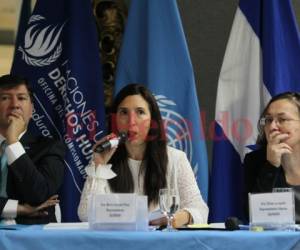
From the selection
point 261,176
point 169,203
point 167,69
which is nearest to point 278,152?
point 261,176

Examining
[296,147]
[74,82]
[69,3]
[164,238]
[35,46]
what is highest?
[69,3]

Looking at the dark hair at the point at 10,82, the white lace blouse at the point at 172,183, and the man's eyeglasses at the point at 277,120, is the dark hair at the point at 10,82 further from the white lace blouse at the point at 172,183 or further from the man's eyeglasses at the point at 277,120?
the man's eyeglasses at the point at 277,120

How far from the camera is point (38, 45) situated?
335 cm

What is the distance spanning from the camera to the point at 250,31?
3.36m

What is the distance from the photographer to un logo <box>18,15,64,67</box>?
11.0ft

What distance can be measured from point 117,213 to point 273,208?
50cm

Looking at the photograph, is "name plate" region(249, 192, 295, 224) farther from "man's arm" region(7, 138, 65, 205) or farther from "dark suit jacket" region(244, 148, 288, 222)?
"man's arm" region(7, 138, 65, 205)

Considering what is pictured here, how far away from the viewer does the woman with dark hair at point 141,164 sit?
261cm

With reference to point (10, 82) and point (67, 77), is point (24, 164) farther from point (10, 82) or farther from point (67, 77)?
point (67, 77)

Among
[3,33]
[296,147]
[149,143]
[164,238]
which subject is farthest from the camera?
[3,33]

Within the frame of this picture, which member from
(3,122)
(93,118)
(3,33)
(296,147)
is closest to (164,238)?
(296,147)

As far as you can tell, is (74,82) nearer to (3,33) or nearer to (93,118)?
(93,118)

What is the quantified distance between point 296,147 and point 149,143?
0.71m

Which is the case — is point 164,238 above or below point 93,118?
below
